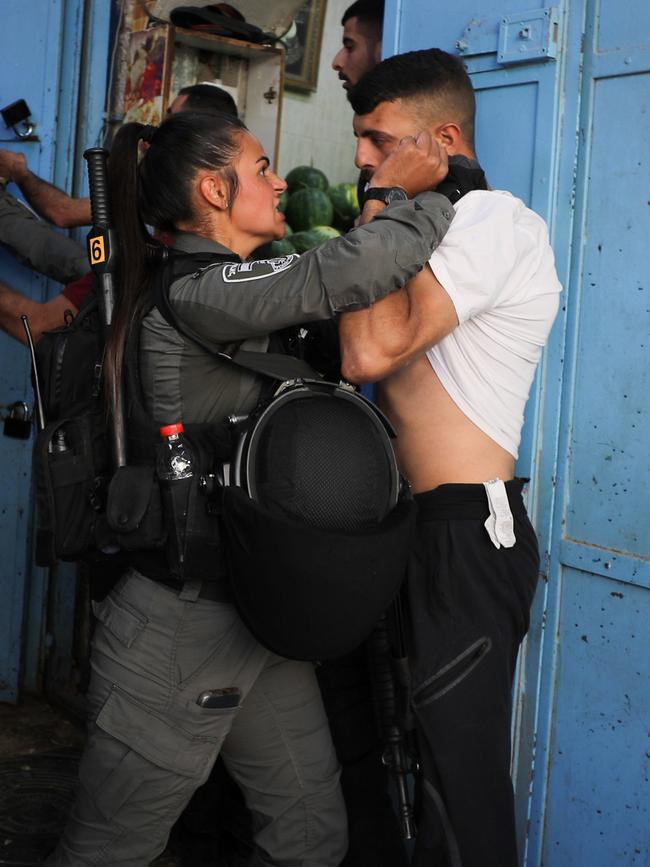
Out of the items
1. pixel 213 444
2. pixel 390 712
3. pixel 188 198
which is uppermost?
pixel 188 198

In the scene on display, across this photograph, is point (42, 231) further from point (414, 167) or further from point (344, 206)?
point (344, 206)

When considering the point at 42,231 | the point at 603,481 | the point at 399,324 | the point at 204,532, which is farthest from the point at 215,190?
the point at 42,231

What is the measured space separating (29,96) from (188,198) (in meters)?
1.95

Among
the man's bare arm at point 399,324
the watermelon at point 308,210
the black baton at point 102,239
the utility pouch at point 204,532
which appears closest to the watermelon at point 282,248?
the watermelon at point 308,210

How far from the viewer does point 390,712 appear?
2.65m

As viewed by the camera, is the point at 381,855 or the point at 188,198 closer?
the point at 188,198

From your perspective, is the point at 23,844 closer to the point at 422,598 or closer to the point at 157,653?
the point at 157,653

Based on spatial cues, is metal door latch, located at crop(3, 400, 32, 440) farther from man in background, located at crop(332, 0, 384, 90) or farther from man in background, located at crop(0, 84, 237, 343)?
man in background, located at crop(332, 0, 384, 90)

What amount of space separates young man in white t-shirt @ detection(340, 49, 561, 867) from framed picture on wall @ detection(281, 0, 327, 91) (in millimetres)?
3874

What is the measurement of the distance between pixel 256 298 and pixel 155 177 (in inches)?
18.4

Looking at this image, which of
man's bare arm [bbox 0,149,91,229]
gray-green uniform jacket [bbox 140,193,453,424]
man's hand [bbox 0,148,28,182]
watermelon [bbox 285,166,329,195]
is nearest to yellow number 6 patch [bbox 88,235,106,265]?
gray-green uniform jacket [bbox 140,193,453,424]

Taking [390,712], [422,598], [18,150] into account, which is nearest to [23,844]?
[390,712]

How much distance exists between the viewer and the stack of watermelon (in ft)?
15.3

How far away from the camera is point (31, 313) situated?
335 centimetres
